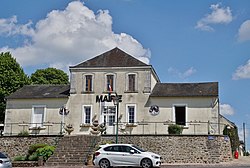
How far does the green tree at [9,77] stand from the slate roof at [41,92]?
28.2 feet

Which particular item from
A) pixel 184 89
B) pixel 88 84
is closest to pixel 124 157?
pixel 88 84

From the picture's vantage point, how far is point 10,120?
37000mm

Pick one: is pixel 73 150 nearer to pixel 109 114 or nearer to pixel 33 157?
pixel 33 157

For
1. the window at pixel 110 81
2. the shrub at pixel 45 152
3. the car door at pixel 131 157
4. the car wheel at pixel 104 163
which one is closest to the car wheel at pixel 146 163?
the car door at pixel 131 157

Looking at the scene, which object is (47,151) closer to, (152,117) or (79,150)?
(79,150)

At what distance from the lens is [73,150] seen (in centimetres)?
3025

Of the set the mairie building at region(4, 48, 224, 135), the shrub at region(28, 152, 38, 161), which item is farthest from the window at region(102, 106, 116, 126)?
the shrub at region(28, 152, 38, 161)

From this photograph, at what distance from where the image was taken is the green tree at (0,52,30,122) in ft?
155

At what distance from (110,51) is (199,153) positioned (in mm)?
13033

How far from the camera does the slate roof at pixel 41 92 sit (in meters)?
37.1

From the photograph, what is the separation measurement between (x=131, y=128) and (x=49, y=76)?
26.5m

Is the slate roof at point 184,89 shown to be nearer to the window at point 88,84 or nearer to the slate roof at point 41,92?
the window at point 88,84

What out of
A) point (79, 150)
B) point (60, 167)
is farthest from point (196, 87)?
point (60, 167)

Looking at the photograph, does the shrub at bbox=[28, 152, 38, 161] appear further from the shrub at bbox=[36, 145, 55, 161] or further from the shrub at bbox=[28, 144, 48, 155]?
the shrub at bbox=[28, 144, 48, 155]
